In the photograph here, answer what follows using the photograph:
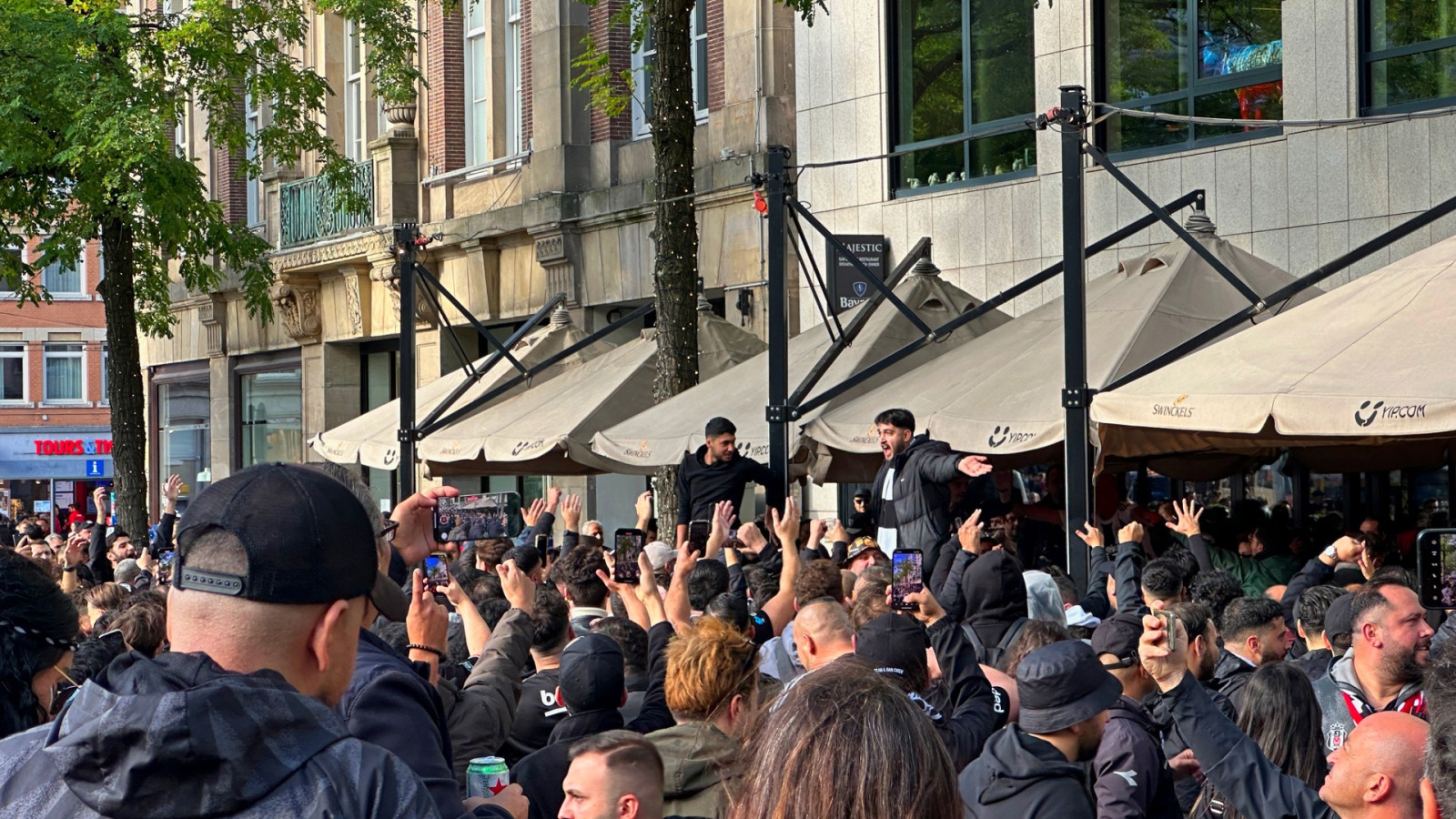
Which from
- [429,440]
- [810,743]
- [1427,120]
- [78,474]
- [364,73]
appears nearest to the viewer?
[810,743]

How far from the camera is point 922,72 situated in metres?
18.0

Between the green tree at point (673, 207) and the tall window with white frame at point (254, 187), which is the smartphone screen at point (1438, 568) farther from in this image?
the tall window with white frame at point (254, 187)

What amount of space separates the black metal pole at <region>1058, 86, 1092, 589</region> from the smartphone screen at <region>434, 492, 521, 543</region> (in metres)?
3.51

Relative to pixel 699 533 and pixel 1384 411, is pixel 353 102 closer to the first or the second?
pixel 699 533

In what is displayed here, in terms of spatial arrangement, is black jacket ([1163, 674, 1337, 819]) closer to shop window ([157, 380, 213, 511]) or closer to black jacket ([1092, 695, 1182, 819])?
black jacket ([1092, 695, 1182, 819])

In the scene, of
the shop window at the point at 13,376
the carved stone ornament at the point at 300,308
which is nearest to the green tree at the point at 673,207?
the carved stone ornament at the point at 300,308

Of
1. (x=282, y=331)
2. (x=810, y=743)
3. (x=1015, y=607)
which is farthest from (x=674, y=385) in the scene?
(x=282, y=331)

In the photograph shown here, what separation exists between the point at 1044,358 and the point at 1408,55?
4.81 m

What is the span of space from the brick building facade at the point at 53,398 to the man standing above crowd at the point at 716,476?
4527 cm

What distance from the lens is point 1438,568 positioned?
595cm

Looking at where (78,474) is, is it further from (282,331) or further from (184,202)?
(184,202)

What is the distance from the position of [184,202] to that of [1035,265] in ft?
30.0

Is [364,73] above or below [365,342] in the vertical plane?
above

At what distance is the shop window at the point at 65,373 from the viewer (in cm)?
5428
